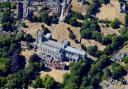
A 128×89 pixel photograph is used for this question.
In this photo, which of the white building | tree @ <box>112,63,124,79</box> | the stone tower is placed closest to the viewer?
tree @ <box>112,63,124,79</box>

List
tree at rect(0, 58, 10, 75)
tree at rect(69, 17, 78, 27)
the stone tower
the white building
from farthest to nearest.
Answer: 1. tree at rect(69, 17, 78, 27)
2. the stone tower
3. the white building
4. tree at rect(0, 58, 10, 75)

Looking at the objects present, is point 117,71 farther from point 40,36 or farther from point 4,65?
point 4,65

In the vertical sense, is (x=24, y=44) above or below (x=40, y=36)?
below

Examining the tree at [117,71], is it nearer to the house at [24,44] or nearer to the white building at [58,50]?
the white building at [58,50]

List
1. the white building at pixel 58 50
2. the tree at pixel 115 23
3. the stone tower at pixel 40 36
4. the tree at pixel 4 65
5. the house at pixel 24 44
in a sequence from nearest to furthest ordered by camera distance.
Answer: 1. the tree at pixel 4 65
2. the white building at pixel 58 50
3. the stone tower at pixel 40 36
4. the house at pixel 24 44
5. the tree at pixel 115 23

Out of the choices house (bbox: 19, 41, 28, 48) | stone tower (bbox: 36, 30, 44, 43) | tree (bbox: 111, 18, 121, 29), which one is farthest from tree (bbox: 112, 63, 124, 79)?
house (bbox: 19, 41, 28, 48)

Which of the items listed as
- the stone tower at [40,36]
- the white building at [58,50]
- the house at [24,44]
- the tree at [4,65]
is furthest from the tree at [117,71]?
the tree at [4,65]

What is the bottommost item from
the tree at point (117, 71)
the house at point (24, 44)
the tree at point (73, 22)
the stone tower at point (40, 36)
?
the tree at point (117, 71)

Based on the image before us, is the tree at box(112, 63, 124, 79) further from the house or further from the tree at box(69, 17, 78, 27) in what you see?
the house

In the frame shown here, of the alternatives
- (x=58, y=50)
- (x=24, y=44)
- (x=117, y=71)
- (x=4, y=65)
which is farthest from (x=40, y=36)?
(x=117, y=71)
